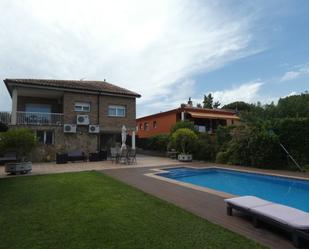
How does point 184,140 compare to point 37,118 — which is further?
point 37,118

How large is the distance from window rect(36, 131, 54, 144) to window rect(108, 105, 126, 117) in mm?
6634

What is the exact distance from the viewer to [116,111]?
28.8 metres

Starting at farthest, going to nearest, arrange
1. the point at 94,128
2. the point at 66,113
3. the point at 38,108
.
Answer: the point at 38,108
the point at 94,128
the point at 66,113

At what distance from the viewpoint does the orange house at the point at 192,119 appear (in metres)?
33.0

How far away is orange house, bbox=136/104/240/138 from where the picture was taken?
3303 cm

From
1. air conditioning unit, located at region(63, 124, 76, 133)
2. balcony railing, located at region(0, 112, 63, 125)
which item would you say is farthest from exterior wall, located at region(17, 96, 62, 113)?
air conditioning unit, located at region(63, 124, 76, 133)

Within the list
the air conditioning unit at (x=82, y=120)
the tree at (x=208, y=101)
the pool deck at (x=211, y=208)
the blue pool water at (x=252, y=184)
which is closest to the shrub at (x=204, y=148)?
the blue pool water at (x=252, y=184)

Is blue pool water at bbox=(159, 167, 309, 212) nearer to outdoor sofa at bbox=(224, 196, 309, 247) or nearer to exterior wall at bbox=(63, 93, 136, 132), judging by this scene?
outdoor sofa at bbox=(224, 196, 309, 247)

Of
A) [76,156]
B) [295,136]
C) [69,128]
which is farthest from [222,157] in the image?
[69,128]

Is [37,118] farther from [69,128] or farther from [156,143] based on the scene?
[156,143]

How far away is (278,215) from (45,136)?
23.6 meters

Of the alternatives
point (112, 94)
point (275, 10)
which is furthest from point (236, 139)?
point (112, 94)

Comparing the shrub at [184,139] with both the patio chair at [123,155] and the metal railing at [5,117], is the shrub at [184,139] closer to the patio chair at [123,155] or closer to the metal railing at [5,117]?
the patio chair at [123,155]

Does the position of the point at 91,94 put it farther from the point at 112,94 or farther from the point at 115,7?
the point at 115,7
